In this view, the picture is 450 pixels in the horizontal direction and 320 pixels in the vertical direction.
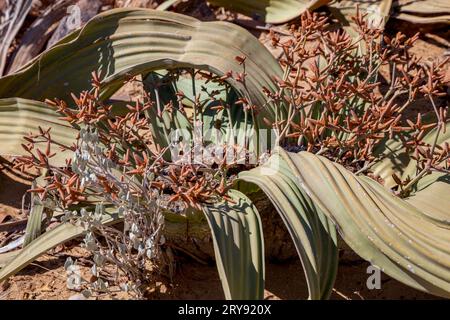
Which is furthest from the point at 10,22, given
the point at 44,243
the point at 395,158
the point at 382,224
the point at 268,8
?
the point at 382,224

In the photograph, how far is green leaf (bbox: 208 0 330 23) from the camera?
2.37 m

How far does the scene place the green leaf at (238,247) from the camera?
136 cm

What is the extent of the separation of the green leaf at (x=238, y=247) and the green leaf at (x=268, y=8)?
0.99 meters

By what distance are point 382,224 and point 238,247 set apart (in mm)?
265

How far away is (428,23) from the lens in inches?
90.4

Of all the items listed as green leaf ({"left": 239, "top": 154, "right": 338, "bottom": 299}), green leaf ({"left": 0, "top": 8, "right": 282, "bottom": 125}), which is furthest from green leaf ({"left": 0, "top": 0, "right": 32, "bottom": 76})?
green leaf ({"left": 239, "top": 154, "right": 338, "bottom": 299})

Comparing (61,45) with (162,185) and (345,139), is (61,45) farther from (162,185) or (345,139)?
(345,139)

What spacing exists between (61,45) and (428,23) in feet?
3.58

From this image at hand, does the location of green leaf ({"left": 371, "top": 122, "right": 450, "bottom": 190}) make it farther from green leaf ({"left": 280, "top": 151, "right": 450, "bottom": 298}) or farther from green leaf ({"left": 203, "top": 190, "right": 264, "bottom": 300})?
green leaf ({"left": 203, "top": 190, "right": 264, "bottom": 300})

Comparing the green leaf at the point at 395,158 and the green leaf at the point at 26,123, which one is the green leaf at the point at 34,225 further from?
the green leaf at the point at 395,158

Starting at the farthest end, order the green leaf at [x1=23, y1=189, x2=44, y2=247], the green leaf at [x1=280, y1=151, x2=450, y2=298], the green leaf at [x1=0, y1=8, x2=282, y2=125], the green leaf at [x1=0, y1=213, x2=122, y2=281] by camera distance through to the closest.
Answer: the green leaf at [x1=0, y1=8, x2=282, y2=125] < the green leaf at [x1=23, y1=189, x2=44, y2=247] < the green leaf at [x1=0, y1=213, x2=122, y2=281] < the green leaf at [x1=280, y1=151, x2=450, y2=298]

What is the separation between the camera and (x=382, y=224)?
141cm

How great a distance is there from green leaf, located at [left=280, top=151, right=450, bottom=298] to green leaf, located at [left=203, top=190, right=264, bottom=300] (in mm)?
127

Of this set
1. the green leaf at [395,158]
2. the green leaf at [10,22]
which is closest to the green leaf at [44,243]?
the green leaf at [395,158]
